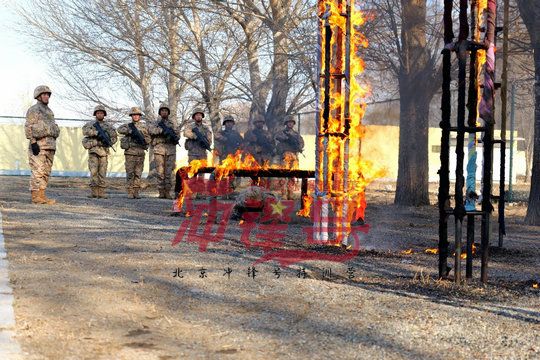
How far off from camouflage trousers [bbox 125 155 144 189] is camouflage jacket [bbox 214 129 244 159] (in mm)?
2837

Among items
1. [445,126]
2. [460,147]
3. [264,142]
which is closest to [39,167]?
[264,142]

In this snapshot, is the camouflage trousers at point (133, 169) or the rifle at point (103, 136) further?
the camouflage trousers at point (133, 169)

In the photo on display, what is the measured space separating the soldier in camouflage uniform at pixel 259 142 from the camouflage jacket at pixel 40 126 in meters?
6.44

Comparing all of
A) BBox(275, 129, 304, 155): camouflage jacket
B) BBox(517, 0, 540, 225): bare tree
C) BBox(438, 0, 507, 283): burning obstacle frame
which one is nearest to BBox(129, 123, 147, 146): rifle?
BBox(275, 129, 304, 155): camouflage jacket

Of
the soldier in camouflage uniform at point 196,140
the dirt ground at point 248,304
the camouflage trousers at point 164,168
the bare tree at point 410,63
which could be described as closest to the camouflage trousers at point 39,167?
the camouflage trousers at point 164,168

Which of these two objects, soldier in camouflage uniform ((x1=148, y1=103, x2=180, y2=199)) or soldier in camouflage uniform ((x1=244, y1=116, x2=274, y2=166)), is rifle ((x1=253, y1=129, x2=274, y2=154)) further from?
soldier in camouflage uniform ((x1=148, y1=103, x2=180, y2=199))

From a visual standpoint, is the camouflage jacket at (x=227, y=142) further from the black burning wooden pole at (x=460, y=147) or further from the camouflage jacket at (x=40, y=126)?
the black burning wooden pole at (x=460, y=147)

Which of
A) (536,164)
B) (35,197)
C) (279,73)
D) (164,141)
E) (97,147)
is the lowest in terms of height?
(35,197)

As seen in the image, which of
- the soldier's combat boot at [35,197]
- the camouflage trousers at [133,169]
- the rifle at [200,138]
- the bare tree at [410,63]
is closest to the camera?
the soldier's combat boot at [35,197]

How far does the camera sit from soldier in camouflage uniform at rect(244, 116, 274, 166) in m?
20.2

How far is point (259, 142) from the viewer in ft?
66.7

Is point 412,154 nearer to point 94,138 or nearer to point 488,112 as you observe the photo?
point 94,138

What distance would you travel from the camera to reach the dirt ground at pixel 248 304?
4230mm

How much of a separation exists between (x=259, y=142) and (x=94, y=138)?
488 centimetres
